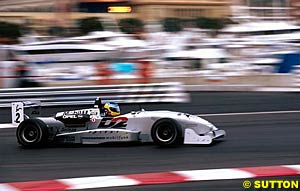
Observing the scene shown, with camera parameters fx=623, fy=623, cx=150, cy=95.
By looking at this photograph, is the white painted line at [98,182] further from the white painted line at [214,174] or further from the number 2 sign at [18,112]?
the number 2 sign at [18,112]

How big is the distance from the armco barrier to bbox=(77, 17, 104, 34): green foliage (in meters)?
44.8

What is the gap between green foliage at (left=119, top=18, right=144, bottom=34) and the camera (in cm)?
6204

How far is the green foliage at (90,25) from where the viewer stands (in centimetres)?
5919

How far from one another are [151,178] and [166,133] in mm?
1592

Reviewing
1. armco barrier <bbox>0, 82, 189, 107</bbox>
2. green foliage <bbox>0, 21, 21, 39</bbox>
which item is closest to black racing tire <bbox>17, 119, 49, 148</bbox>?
armco barrier <bbox>0, 82, 189, 107</bbox>

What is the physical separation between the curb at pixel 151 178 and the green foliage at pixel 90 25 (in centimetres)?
5244

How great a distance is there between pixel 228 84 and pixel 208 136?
9.77m

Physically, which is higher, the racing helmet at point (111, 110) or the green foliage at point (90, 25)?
the green foliage at point (90, 25)

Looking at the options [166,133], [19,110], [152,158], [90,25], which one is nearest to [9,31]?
[90,25]

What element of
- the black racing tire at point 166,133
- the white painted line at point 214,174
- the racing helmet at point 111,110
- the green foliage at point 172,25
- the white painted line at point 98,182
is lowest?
the white painted line at point 214,174

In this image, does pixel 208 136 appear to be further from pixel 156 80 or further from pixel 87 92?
pixel 156 80

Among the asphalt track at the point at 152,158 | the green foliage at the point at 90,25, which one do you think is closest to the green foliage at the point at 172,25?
the green foliage at the point at 90,25

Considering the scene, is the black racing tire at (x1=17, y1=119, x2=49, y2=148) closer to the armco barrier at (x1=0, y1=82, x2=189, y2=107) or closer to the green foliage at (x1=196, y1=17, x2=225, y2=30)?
the armco barrier at (x1=0, y1=82, x2=189, y2=107)

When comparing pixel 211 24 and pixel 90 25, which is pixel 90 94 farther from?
pixel 211 24
